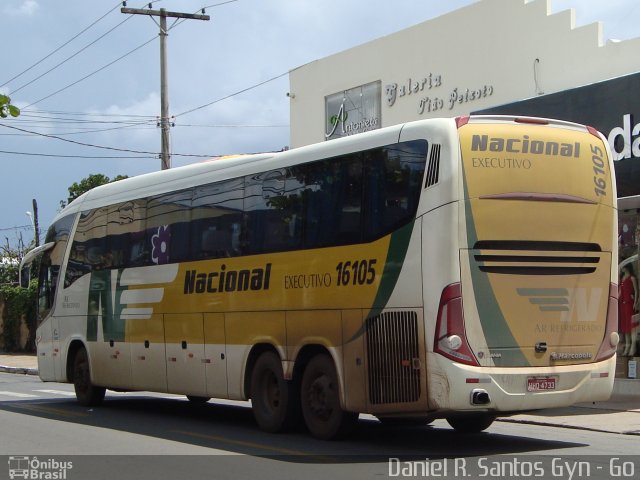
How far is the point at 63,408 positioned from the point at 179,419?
3.13m

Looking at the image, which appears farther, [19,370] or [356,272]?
[19,370]

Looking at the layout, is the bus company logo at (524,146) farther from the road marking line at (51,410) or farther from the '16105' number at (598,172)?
the road marking line at (51,410)

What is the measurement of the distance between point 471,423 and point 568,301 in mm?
2718

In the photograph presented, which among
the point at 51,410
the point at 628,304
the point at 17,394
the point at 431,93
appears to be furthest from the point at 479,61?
the point at 17,394

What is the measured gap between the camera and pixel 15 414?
16.4 m

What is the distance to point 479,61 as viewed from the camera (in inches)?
938

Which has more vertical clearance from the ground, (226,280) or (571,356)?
(226,280)

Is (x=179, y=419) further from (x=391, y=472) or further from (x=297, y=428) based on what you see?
(x=391, y=472)

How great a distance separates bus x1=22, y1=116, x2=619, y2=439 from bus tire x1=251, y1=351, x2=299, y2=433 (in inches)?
1.1

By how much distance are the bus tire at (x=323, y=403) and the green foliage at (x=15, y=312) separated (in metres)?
26.4

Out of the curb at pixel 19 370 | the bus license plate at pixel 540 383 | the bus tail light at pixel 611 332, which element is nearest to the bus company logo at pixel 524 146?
the bus tail light at pixel 611 332

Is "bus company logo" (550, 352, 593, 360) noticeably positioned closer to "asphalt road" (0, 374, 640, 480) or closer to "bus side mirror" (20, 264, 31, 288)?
"asphalt road" (0, 374, 640, 480)

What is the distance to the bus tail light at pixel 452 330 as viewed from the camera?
405 inches

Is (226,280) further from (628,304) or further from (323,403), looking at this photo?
(628,304)
